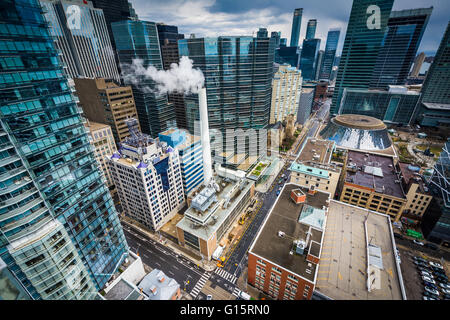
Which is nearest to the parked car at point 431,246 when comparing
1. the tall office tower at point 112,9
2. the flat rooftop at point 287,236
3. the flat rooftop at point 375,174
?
the flat rooftop at point 375,174

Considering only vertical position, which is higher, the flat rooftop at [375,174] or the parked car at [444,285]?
the flat rooftop at [375,174]

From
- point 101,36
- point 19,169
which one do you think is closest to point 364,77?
point 19,169

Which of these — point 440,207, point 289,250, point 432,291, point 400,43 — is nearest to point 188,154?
point 289,250

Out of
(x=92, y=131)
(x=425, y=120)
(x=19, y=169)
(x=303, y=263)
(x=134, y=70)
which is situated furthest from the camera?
(x=425, y=120)

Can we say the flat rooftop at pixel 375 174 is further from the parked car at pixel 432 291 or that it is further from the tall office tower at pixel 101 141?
the tall office tower at pixel 101 141

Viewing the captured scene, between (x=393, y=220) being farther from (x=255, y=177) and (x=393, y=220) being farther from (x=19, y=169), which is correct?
(x=19, y=169)

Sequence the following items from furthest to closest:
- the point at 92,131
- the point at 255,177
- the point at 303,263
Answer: the point at 255,177 < the point at 92,131 < the point at 303,263
